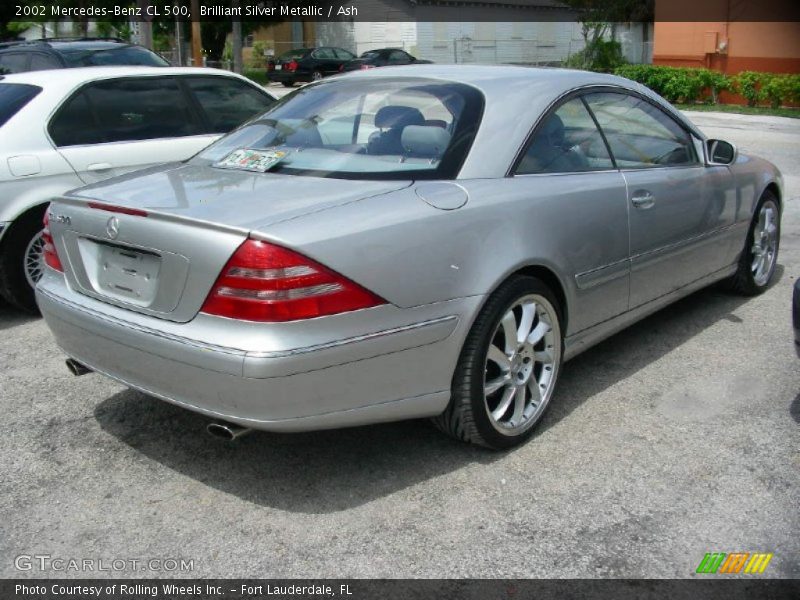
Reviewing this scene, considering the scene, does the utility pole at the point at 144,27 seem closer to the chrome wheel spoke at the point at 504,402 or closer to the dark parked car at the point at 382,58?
the dark parked car at the point at 382,58

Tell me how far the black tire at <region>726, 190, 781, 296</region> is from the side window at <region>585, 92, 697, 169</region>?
892 millimetres

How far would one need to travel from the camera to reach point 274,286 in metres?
2.93

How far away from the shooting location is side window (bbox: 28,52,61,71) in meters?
9.94

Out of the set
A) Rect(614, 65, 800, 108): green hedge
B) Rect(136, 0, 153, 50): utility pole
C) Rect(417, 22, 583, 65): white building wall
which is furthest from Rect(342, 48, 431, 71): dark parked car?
Rect(136, 0, 153, 50): utility pole

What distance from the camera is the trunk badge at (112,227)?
130 inches

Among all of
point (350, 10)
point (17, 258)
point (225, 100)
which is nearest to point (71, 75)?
point (225, 100)

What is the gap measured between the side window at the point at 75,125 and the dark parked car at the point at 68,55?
398 cm

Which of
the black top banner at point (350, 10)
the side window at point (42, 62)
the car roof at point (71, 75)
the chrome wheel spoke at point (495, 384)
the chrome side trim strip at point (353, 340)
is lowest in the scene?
the chrome wheel spoke at point (495, 384)

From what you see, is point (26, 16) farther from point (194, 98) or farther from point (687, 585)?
point (687, 585)

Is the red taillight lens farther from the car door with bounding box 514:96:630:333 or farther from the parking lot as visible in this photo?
the car door with bounding box 514:96:630:333

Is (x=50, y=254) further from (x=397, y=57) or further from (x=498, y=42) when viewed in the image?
(x=498, y=42)

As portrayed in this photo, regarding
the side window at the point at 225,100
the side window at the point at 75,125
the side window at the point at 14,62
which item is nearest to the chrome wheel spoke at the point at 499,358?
the side window at the point at 75,125

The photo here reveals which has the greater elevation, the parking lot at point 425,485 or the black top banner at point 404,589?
the parking lot at point 425,485

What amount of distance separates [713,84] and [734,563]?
21255 millimetres
